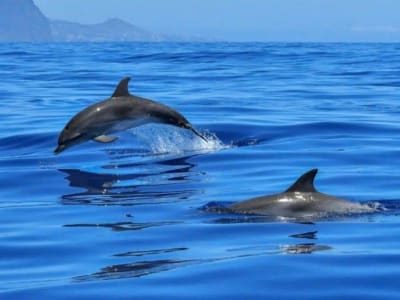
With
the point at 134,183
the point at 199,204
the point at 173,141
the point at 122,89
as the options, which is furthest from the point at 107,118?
the point at 173,141

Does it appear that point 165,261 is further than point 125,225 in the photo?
No

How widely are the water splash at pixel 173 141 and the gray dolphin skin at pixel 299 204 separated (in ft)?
18.3

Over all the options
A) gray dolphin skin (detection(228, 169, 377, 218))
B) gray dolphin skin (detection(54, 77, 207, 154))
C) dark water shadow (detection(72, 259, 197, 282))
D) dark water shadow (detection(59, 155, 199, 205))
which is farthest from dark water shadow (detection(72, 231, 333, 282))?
gray dolphin skin (detection(54, 77, 207, 154))

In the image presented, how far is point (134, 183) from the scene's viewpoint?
42.3 feet

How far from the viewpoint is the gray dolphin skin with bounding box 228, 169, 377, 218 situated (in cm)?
1005

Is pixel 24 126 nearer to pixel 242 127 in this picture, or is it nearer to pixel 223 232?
pixel 242 127

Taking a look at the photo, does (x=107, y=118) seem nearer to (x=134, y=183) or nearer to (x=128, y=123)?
(x=128, y=123)

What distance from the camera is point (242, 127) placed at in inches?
743

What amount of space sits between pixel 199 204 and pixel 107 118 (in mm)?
3114

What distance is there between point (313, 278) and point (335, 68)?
119 ft

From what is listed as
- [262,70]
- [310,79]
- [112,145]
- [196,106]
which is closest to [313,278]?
[112,145]

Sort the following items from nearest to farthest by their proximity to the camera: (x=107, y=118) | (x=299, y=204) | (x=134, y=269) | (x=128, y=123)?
(x=134, y=269) < (x=299, y=204) < (x=107, y=118) < (x=128, y=123)

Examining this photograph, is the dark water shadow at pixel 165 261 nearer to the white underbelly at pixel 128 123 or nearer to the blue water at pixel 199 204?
the blue water at pixel 199 204

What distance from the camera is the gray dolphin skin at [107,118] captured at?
13.8m
